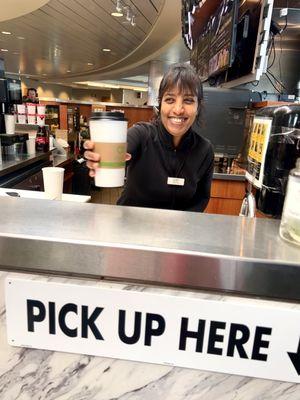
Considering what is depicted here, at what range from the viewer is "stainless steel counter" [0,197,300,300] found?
57cm

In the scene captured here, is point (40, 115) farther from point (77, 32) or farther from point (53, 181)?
point (77, 32)

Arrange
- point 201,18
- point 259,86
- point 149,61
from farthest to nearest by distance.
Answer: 1. point 149,61
2. point 201,18
3. point 259,86

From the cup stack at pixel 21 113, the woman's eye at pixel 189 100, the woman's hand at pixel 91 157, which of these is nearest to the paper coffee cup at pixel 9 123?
the cup stack at pixel 21 113

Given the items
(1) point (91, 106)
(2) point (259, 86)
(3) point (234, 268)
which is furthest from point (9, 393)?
(1) point (91, 106)

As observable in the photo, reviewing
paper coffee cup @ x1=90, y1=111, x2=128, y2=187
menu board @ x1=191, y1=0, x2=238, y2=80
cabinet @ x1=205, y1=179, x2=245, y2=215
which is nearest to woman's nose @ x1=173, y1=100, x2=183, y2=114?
paper coffee cup @ x1=90, y1=111, x2=128, y2=187

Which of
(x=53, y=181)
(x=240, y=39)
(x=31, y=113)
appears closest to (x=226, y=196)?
(x=240, y=39)

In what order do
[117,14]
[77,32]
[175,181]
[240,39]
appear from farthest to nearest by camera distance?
1. [77,32]
2. [117,14]
3. [240,39]
4. [175,181]

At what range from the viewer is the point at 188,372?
643mm

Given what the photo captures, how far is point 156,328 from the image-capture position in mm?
624

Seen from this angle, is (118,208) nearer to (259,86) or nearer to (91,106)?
(259,86)

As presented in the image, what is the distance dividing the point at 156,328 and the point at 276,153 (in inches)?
19.9

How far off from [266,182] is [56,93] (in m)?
22.7

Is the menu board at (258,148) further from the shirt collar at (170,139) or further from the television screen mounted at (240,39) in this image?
the television screen mounted at (240,39)

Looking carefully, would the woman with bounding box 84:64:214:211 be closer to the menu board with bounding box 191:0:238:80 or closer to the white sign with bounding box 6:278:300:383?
the white sign with bounding box 6:278:300:383
